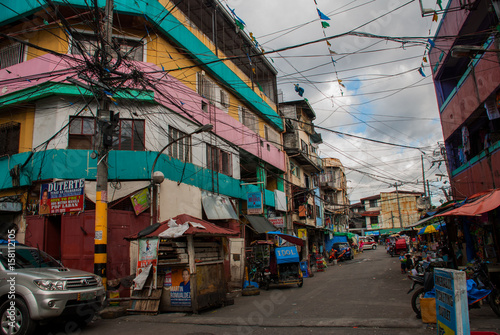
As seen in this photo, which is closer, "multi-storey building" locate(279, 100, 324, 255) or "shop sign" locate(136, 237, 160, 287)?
"shop sign" locate(136, 237, 160, 287)

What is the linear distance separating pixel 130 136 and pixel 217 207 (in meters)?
5.78

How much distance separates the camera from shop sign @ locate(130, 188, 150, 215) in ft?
45.4

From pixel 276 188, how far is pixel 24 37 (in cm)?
1916

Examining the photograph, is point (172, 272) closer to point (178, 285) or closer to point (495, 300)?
point (178, 285)

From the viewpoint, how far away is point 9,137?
591 inches

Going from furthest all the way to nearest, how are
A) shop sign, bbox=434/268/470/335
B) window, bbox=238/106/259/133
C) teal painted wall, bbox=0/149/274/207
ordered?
1. window, bbox=238/106/259/133
2. teal painted wall, bbox=0/149/274/207
3. shop sign, bbox=434/268/470/335

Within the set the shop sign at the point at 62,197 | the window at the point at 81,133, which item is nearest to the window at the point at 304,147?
the window at the point at 81,133

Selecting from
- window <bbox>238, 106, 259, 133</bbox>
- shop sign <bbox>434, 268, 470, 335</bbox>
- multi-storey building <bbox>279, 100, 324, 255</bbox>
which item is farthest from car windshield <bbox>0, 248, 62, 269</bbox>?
multi-storey building <bbox>279, 100, 324, 255</bbox>

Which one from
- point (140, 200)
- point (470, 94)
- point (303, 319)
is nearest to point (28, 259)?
point (140, 200)

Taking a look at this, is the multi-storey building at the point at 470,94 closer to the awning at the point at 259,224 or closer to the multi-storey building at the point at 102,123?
the multi-storey building at the point at 102,123

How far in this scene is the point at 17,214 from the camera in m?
14.1

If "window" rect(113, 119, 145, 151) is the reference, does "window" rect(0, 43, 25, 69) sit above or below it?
above

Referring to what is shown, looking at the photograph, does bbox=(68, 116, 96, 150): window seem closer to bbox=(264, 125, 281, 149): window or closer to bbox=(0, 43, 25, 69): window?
bbox=(0, 43, 25, 69): window

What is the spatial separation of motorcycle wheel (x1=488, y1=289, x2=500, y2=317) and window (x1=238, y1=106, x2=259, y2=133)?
1771 centimetres
